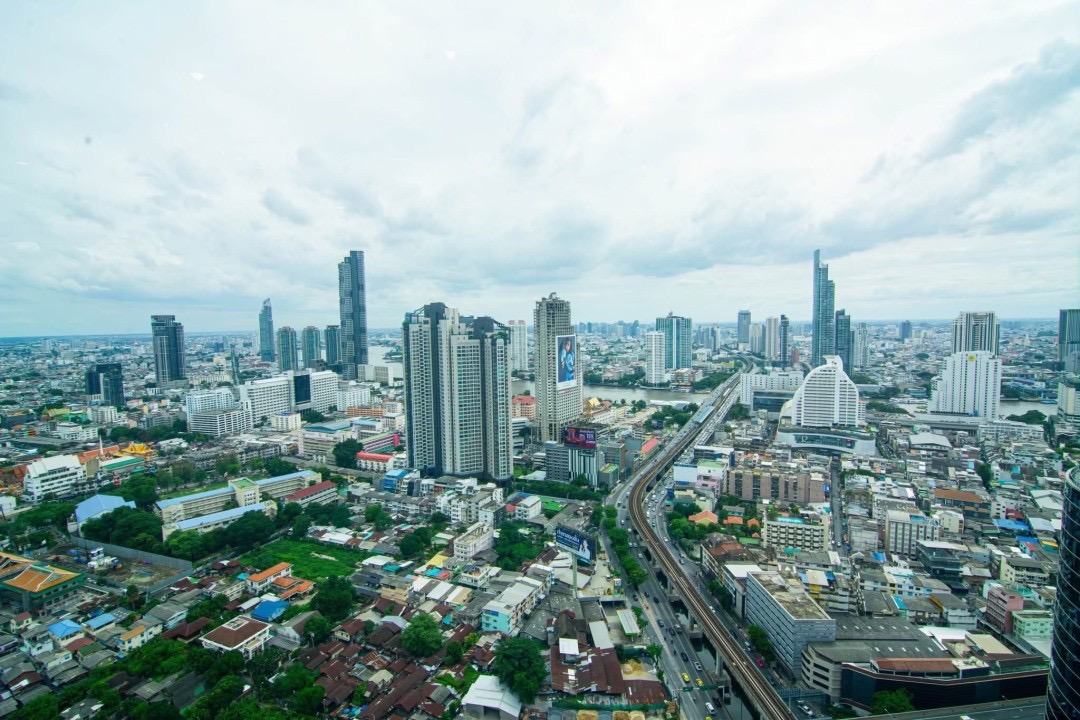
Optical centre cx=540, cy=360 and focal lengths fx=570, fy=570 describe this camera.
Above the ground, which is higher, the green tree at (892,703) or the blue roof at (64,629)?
the blue roof at (64,629)

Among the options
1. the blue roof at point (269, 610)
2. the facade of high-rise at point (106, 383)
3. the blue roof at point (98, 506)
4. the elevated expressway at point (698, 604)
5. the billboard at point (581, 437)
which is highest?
the facade of high-rise at point (106, 383)

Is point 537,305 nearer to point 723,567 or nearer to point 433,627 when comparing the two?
point 723,567

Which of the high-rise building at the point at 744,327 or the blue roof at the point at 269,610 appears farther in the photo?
the high-rise building at the point at 744,327

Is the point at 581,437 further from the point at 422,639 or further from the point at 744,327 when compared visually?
the point at 744,327

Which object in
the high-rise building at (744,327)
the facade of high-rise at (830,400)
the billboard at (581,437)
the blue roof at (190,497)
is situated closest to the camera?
the blue roof at (190,497)

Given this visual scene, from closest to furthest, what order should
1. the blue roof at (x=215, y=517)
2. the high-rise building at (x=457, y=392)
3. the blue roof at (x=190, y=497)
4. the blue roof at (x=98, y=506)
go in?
the blue roof at (x=215, y=517)
the blue roof at (x=98, y=506)
the blue roof at (x=190, y=497)
the high-rise building at (x=457, y=392)

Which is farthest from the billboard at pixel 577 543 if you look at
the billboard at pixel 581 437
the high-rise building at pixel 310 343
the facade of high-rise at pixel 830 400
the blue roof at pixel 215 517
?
the high-rise building at pixel 310 343

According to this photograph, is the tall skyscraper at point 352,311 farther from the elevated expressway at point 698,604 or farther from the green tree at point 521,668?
the green tree at point 521,668
